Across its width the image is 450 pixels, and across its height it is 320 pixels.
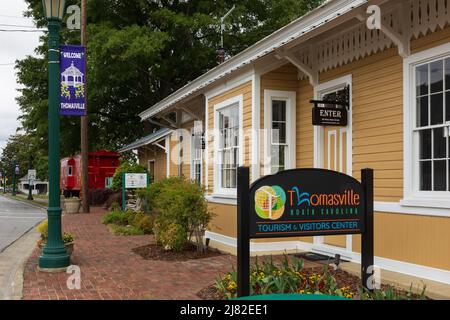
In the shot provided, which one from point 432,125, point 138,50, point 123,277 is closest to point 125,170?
point 138,50

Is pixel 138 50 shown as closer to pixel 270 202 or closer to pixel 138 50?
pixel 138 50

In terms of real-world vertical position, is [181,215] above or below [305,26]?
below

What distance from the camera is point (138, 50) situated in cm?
2245

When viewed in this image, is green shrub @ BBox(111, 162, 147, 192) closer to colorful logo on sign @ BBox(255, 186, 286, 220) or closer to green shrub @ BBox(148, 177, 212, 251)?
green shrub @ BBox(148, 177, 212, 251)

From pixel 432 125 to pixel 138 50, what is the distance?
17.8 m

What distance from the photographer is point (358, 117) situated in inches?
314

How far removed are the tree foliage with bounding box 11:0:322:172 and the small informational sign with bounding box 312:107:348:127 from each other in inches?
624

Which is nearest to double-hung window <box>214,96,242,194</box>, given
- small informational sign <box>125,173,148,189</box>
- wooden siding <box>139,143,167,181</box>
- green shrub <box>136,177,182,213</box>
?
green shrub <box>136,177,182,213</box>

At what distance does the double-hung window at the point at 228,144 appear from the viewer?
34.6ft

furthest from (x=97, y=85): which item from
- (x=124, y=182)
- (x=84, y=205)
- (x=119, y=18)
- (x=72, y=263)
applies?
(x=72, y=263)

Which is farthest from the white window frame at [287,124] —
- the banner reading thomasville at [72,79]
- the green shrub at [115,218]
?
the green shrub at [115,218]

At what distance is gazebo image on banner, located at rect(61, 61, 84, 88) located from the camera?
8.64 metres

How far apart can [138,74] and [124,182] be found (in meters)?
9.81

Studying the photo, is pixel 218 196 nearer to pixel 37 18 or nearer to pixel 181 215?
pixel 181 215
